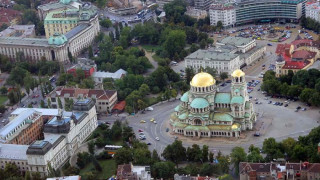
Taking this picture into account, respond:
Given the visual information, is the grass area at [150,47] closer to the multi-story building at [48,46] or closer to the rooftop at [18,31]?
the multi-story building at [48,46]

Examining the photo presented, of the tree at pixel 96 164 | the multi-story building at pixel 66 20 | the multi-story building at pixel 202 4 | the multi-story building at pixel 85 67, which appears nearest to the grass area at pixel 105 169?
the tree at pixel 96 164

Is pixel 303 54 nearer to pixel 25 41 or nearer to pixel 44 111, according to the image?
pixel 44 111

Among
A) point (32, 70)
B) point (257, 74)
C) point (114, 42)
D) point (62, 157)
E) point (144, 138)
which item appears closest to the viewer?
point (62, 157)

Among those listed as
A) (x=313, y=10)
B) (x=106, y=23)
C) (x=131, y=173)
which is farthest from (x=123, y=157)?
(x=106, y=23)

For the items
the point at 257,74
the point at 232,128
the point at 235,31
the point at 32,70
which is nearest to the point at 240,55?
the point at 257,74

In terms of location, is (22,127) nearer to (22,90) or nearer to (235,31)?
(22,90)

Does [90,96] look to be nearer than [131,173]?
No
